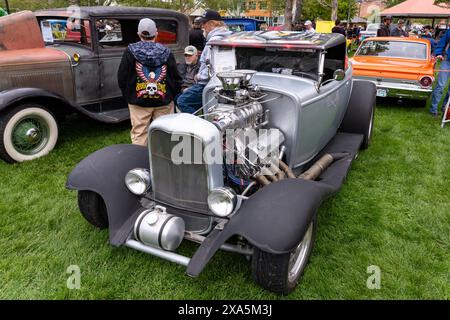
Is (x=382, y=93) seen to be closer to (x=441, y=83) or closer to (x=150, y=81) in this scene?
(x=441, y=83)

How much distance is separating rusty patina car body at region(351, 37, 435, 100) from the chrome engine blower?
202 inches

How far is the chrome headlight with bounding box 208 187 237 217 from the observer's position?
2477 mm

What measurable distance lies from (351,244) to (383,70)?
5426mm

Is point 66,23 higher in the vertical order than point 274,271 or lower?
higher

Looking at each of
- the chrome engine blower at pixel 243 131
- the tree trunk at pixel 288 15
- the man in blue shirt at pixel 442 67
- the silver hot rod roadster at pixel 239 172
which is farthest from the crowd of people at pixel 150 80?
the tree trunk at pixel 288 15

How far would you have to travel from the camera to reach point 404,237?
10.7 feet

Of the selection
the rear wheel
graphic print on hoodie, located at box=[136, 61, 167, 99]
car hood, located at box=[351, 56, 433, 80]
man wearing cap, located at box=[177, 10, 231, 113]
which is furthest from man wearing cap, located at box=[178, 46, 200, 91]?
car hood, located at box=[351, 56, 433, 80]

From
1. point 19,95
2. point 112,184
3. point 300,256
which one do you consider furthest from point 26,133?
point 300,256

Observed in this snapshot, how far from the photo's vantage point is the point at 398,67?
740 centimetres

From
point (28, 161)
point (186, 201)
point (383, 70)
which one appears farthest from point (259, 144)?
point (383, 70)

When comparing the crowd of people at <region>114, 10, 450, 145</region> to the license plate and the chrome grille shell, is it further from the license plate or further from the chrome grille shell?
the license plate

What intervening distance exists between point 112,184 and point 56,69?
3.35 metres

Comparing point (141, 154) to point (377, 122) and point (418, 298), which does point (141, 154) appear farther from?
point (377, 122)

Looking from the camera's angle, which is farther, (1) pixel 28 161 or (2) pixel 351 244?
(1) pixel 28 161
